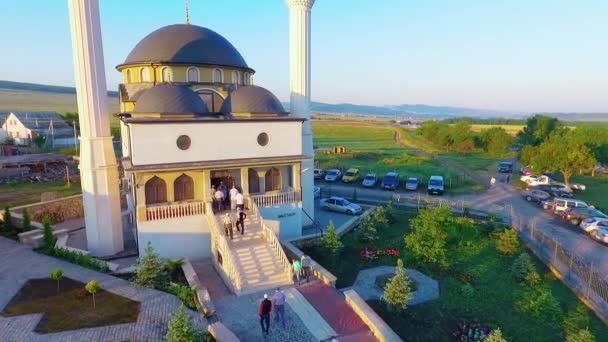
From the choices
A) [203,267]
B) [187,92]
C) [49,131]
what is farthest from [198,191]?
[49,131]

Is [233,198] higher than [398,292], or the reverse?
[233,198]

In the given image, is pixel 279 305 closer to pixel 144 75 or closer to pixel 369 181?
pixel 144 75

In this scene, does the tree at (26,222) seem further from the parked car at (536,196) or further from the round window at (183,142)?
the parked car at (536,196)


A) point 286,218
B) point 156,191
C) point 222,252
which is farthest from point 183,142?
point 286,218

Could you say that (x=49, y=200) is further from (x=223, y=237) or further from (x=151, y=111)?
(x=223, y=237)

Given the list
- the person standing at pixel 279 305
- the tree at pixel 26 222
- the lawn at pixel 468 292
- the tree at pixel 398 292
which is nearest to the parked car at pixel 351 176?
the lawn at pixel 468 292

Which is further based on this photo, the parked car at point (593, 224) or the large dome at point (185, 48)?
the parked car at point (593, 224)
